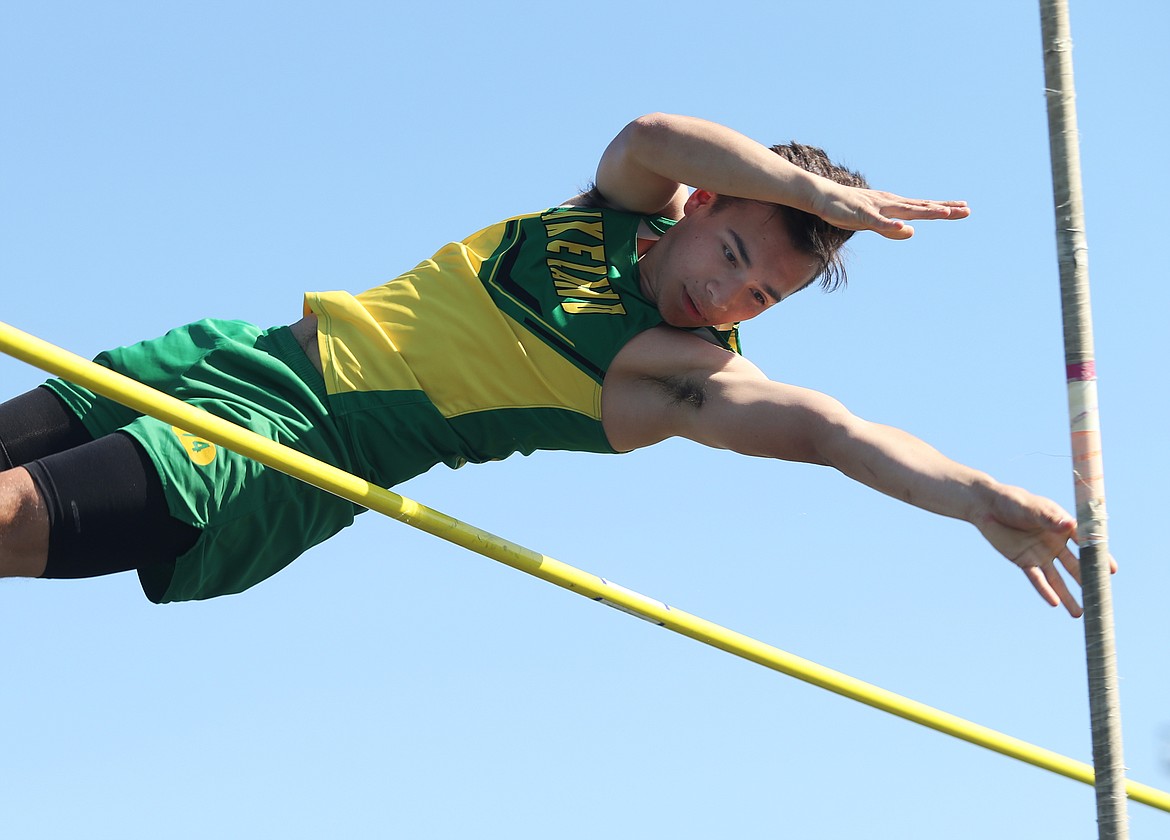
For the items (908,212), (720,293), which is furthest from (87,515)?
(908,212)

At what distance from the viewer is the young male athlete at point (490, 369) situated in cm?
364

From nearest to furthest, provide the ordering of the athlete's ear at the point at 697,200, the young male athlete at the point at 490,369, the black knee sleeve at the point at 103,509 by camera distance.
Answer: the black knee sleeve at the point at 103,509
the young male athlete at the point at 490,369
the athlete's ear at the point at 697,200

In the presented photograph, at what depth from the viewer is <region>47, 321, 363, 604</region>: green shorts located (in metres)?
3.71

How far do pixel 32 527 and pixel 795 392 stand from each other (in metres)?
1.79

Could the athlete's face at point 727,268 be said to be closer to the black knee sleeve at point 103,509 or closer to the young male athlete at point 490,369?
the young male athlete at point 490,369

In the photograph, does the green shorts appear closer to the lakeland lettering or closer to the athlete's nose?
the lakeland lettering

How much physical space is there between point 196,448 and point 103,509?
11.0 inches

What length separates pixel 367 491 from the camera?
3451 mm

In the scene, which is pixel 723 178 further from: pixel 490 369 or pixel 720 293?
pixel 490 369

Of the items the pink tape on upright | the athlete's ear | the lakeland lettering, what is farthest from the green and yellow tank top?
the pink tape on upright

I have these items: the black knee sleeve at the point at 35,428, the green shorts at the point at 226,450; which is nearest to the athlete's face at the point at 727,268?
the green shorts at the point at 226,450

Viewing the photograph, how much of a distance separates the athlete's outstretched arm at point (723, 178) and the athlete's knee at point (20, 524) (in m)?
1.72

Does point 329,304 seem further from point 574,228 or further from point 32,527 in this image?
point 32,527

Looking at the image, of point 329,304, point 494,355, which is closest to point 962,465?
point 494,355
